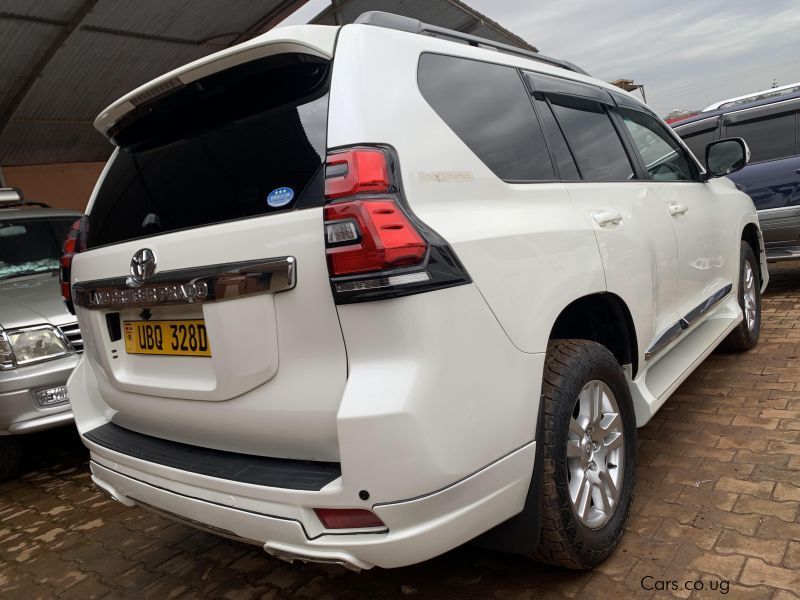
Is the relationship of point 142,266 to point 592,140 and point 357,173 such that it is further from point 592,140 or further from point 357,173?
point 592,140

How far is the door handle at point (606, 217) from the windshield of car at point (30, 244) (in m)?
4.24

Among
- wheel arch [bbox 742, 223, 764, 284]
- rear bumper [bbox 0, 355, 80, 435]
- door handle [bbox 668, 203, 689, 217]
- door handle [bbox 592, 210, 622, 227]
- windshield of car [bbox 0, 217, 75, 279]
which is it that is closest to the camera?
door handle [bbox 592, 210, 622, 227]

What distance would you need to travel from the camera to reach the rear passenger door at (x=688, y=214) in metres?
3.08

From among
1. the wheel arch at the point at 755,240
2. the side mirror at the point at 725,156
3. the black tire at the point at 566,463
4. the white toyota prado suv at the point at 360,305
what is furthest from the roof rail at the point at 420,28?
the wheel arch at the point at 755,240

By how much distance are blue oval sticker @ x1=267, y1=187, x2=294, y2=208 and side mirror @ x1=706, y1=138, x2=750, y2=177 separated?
309 centimetres

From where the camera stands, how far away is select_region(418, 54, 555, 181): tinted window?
189cm

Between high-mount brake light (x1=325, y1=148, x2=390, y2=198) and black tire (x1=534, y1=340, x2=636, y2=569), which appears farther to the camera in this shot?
black tire (x1=534, y1=340, x2=636, y2=569)

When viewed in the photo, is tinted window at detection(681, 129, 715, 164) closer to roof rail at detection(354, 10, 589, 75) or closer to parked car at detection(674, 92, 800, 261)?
parked car at detection(674, 92, 800, 261)

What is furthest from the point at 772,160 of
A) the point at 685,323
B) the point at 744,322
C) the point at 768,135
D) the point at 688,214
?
the point at 685,323

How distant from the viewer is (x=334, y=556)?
1.58m

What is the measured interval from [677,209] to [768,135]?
4146 millimetres

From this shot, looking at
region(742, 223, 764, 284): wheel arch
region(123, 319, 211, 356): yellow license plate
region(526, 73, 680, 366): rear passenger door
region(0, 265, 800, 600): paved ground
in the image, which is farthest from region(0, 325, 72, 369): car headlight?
region(742, 223, 764, 284): wheel arch

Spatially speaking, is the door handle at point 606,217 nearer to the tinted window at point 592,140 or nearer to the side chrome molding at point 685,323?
the tinted window at point 592,140

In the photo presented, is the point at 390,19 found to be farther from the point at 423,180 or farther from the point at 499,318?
the point at 499,318
